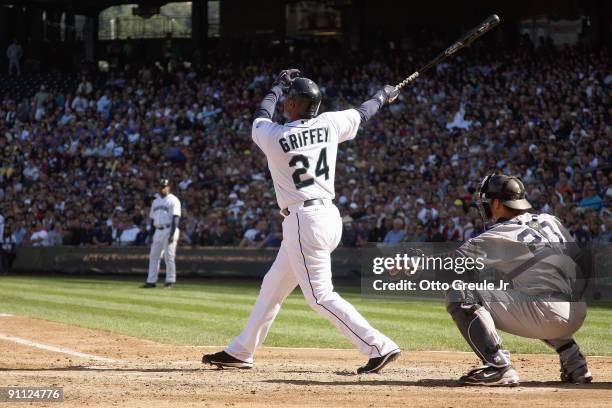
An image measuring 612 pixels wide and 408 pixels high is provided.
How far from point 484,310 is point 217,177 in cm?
1862

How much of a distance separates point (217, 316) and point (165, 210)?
5365 mm

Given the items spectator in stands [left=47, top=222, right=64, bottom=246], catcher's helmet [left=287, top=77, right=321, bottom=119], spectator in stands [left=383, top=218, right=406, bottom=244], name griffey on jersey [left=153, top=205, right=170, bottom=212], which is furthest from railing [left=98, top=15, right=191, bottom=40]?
catcher's helmet [left=287, top=77, right=321, bottom=119]

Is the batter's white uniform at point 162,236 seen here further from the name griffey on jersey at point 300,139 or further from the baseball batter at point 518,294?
the baseball batter at point 518,294

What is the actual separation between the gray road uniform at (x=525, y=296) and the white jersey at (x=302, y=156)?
1280 millimetres

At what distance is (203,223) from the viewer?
22.3m

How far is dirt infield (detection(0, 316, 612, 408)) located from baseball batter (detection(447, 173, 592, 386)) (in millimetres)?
226

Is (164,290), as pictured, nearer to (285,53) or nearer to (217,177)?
(217,177)

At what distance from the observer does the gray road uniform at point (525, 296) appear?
20.5ft

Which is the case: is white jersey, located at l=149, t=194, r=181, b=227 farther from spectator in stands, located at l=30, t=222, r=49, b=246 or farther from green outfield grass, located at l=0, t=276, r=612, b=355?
spectator in stands, located at l=30, t=222, r=49, b=246

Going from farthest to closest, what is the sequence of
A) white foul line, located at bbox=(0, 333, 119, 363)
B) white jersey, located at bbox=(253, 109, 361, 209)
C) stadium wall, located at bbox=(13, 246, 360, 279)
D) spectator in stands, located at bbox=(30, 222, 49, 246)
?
spectator in stands, located at bbox=(30, 222, 49, 246) < stadium wall, located at bbox=(13, 246, 360, 279) < white foul line, located at bbox=(0, 333, 119, 363) < white jersey, located at bbox=(253, 109, 361, 209)

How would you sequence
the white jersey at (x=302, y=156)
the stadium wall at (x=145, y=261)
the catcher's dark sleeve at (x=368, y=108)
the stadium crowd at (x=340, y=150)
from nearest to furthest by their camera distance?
the white jersey at (x=302, y=156), the catcher's dark sleeve at (x=368, y=108), the stadium crowd at (x=340, y=150), the stadium wall at (x=145, y=261)

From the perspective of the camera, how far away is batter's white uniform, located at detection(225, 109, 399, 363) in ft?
22.5

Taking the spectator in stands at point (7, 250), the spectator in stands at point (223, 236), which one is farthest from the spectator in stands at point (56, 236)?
the spectator in stands at point (223, 236)

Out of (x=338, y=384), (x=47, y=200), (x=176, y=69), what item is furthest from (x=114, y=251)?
(x=338, y=384)
